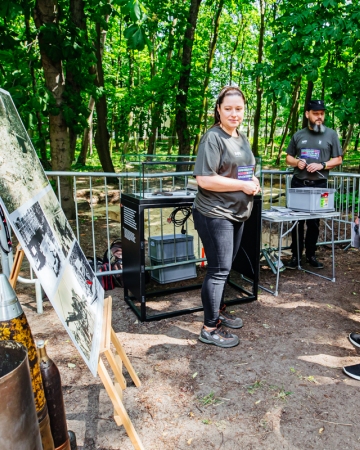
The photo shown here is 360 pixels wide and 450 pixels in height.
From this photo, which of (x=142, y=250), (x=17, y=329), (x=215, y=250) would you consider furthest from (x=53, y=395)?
(x=142, y=250)

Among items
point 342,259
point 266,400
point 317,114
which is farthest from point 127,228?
point 342,259

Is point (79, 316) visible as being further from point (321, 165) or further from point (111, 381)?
point (321, 165)

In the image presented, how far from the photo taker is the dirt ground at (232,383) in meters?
2.43

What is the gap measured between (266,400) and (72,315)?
1.69m

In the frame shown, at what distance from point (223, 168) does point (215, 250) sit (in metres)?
0.68

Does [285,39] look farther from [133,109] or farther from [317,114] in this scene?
[133,109]

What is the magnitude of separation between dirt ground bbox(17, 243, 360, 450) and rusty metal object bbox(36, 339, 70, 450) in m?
0.67

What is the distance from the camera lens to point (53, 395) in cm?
173

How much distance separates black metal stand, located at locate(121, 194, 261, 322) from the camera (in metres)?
3.79

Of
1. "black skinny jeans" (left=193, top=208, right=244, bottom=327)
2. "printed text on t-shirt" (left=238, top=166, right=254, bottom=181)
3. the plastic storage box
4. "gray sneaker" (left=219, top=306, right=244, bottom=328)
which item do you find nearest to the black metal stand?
"gray sneaker" (left=219, top=306, right=244, bottom=328)

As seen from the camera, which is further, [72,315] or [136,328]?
[136,328]

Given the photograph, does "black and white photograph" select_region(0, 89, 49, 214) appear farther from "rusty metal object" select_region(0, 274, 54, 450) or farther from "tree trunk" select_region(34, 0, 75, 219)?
"tree trunk" select_region(34, 0, 75, 219)

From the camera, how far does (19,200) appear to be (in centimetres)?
159

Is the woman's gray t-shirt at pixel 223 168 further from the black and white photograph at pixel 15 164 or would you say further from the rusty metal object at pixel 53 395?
the rusty metal object at pixel 53 395
